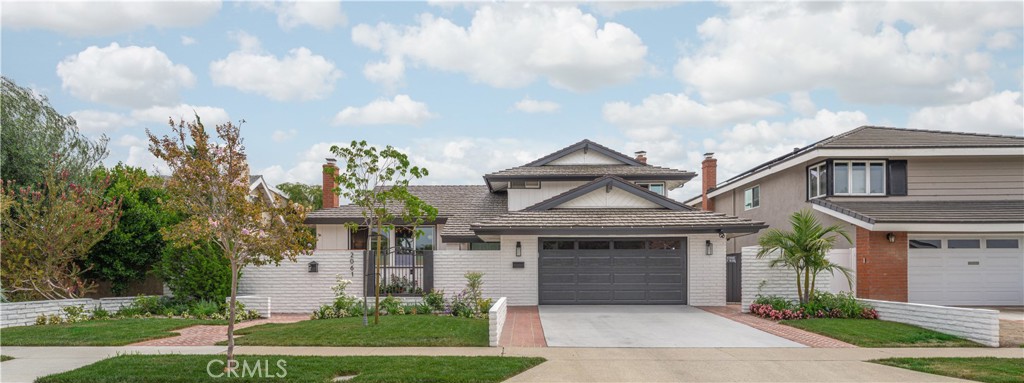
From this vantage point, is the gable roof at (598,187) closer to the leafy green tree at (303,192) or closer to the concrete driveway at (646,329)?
the concrete driveway at (646,329)

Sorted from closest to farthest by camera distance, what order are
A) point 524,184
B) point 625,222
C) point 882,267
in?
point 882,267 → point 625,222 → point 524,184

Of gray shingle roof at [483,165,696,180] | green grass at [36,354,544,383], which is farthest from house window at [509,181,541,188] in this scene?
green grass at [36,354,544,383]

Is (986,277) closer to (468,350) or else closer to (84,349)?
(468,350)

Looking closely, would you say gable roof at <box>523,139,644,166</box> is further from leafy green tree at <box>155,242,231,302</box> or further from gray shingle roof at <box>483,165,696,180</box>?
leafy green tree at <box>155,242,231,302</box>

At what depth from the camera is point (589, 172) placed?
24.3 meters

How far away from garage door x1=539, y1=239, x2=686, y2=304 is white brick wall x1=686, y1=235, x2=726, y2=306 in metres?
0.21

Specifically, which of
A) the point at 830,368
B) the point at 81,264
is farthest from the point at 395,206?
the point at 830,368

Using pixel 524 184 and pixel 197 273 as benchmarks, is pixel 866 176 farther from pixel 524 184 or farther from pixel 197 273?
pixel 197 273

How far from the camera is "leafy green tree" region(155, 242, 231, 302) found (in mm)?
17062

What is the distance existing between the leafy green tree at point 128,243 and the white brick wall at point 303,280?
2576mm

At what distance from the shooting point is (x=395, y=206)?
1062 inches

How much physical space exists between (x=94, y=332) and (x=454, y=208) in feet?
51.5

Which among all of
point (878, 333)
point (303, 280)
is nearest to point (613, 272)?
point (878, 333)

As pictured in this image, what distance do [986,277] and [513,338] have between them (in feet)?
49.7
